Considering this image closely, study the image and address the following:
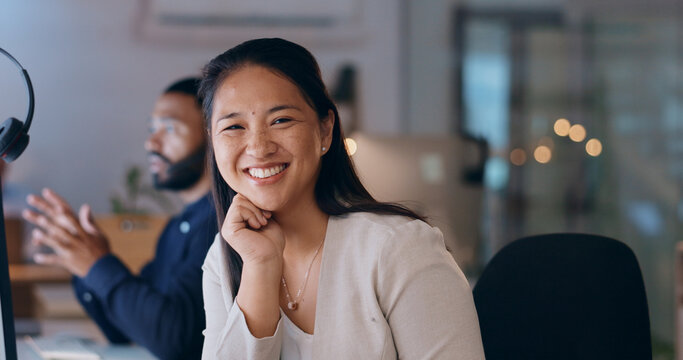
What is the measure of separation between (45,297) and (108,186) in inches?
29.5

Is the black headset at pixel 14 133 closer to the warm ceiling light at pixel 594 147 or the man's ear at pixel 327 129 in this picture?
the man's ear at pixel 327 129

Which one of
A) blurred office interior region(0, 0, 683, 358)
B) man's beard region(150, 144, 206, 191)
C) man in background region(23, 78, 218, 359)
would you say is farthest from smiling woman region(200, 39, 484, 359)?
blurred office interior region(0, 0, 683, 358)

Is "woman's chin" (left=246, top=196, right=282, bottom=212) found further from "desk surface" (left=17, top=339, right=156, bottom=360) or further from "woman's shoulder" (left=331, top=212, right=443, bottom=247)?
"desk surface" (left=17, top=339, right=156, bottom=360)

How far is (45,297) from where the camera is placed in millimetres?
4398

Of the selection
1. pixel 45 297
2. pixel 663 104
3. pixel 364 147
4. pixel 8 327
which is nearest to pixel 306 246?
pixel 8 327

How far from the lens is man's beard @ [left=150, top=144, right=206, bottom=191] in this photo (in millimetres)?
2088

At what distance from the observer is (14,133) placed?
112 cm

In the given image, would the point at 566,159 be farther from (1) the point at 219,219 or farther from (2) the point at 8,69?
(1) the point at 219,219

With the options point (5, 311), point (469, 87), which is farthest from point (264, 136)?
point (469, 87)

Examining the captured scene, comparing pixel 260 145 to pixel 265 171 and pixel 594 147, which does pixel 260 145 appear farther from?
pixel 594 147

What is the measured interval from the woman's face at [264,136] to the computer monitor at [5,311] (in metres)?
0.39

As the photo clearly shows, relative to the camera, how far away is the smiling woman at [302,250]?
48.1 inches

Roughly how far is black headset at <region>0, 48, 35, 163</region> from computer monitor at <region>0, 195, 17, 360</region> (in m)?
0.11

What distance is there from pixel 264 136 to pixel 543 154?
3.80 metres
